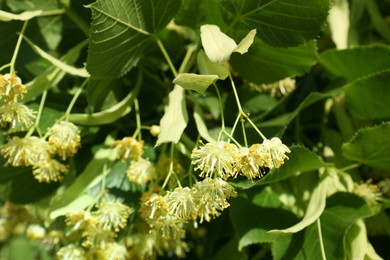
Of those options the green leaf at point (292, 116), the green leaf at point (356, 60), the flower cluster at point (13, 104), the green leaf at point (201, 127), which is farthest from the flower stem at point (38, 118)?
the green leaf at point (356, 60)

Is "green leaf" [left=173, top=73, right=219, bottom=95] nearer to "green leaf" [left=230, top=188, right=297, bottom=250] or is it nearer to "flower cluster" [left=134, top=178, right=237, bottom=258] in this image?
"flower cluster" [left=134, top=178, right=237, bottom=258]

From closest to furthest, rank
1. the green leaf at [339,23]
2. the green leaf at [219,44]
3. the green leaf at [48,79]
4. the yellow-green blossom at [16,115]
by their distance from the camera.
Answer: the green leaf at [219,44], the yellow-green blossom at [16,115], the green leaf at [48,79], the green leaf at [339,23]

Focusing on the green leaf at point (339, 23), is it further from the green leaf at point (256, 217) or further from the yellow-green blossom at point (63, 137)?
the yellow-green blossom at point (63, 137)

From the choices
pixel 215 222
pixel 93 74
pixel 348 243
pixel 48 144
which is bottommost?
pixel 215 222

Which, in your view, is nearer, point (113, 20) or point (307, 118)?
point (113, 20)

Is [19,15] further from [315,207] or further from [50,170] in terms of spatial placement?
[315,207]

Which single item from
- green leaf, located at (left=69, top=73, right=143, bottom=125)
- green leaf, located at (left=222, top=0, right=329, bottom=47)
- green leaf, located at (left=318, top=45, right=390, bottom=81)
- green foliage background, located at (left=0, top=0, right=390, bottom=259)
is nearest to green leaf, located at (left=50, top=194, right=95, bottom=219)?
green foliage background, located at (left=0, top=0, right=390, bottom=259)

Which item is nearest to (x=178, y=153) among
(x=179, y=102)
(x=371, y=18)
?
(x=179, y=102)

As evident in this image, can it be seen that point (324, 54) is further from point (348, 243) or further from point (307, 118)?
point (348, 243)
